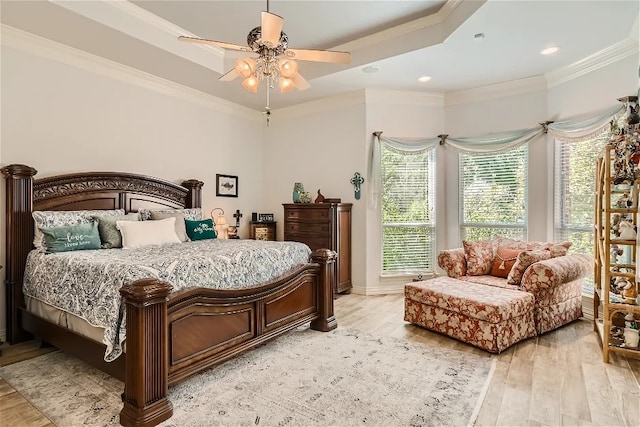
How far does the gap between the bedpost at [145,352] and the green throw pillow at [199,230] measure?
2.10m

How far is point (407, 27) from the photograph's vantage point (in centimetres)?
368

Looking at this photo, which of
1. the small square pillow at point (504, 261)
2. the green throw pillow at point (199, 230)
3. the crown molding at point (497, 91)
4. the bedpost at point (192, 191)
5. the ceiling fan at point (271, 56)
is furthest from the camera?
the bedpost at point (192, 191)

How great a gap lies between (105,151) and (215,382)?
294 centimetres

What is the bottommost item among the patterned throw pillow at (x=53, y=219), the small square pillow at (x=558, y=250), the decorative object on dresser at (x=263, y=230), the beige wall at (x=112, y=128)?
the small square pillow at (x=558, y=250)

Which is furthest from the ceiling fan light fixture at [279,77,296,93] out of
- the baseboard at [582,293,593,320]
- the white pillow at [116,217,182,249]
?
the baseboard at [582,293,593,320]

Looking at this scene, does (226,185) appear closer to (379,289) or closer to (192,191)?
(192,191)

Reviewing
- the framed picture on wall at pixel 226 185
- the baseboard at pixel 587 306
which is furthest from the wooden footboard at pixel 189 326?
the baseboard at pixel 587 306

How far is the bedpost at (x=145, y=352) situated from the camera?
198cm

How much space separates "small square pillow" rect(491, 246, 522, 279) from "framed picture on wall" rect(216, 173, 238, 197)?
12.4 ft

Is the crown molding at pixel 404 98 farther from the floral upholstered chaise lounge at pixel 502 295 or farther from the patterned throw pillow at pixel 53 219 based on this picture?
the patterned throw pillow at pixel 53 219

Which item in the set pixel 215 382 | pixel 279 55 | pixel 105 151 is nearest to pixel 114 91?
pixel 105 151

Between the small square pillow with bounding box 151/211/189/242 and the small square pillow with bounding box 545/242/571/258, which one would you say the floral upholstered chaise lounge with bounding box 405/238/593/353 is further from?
the small square pillow with bounding box 151/211/189/242

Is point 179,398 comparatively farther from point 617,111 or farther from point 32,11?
point 617,111

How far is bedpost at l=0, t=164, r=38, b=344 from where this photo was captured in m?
3.16
